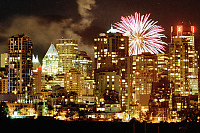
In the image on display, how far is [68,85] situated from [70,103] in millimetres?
22287

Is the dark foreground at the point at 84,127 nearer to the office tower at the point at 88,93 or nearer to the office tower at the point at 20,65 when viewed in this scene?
the office tower at the point at 88,93

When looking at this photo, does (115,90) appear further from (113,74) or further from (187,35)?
(187,35)

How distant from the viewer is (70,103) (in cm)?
7469

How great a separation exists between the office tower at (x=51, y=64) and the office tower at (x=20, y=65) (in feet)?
94.9

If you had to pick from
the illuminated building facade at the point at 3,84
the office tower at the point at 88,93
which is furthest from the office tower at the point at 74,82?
the illuminated building facade at the point at 3,84

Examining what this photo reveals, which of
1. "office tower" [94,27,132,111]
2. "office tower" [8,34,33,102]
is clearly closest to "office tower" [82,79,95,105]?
"office tower" [94,27,132,111]

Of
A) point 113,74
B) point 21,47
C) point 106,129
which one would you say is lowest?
point 106,129

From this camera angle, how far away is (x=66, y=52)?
136 meters

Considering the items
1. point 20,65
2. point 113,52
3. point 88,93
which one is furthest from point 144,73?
point 20,65

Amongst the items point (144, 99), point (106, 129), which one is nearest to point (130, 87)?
point (144, 99)

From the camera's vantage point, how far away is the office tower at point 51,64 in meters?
130

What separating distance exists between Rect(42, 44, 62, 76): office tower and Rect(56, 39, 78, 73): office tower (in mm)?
1538

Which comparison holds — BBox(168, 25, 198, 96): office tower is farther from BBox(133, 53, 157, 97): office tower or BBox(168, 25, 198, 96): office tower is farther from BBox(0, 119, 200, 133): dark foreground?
BBox(0, 119, 200, 133): dark foreground

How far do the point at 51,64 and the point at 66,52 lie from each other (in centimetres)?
610
